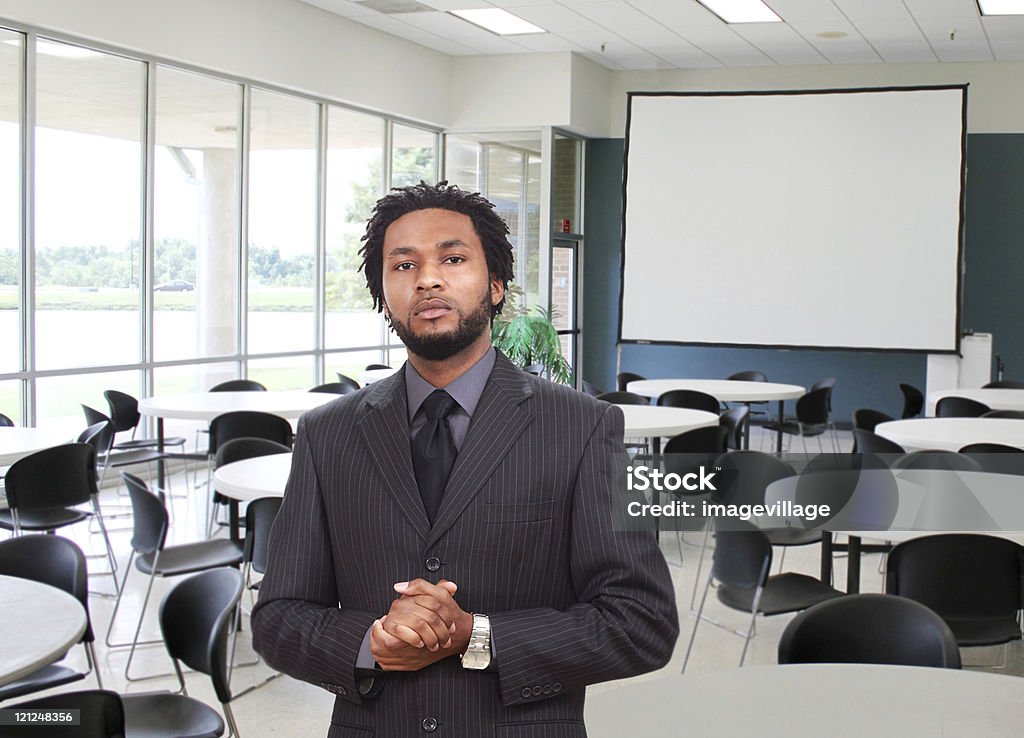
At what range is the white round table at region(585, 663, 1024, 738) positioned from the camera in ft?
6.45

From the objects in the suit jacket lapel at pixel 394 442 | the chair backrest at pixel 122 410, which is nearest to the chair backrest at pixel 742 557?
the suit jacket lapel at pixel 394 442

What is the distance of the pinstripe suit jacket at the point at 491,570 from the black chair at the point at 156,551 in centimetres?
290

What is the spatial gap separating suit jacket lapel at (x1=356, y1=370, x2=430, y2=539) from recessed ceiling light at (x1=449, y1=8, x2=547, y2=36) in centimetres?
874

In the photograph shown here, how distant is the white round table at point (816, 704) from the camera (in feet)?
6.45

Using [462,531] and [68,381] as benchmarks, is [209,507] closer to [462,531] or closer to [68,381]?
[68,381]

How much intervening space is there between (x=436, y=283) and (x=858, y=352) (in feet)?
33.6

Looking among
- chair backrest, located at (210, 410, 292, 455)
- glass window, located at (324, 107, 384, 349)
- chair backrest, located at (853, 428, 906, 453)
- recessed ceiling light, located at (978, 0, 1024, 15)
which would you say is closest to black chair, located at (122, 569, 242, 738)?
chair backrest, located at (210, 410, 292, 455)

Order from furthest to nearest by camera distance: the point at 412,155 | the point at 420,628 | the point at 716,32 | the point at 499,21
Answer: the point at 412,155
the point at 716,32
the point at 499,21
the point at 420,628

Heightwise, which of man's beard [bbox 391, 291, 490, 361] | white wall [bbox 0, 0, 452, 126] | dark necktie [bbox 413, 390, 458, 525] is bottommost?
dark necktie [bbox 413, 390, 458, 525]

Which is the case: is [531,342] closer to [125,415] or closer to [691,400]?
[691,400]

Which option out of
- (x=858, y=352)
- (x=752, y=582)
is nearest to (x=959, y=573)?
(x=752, y=582)

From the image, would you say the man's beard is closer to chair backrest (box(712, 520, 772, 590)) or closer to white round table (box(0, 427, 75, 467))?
chair backrest (box(712, 520, 772, 590))

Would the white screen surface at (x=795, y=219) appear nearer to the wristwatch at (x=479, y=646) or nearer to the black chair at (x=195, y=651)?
the black chair at (x=195, y=651)

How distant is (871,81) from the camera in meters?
11.9
